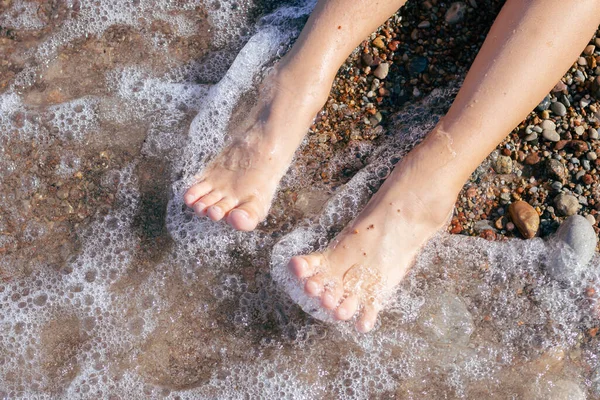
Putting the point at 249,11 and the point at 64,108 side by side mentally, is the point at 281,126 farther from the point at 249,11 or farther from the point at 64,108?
the point at 64,108

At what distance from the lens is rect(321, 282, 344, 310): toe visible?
2086mm

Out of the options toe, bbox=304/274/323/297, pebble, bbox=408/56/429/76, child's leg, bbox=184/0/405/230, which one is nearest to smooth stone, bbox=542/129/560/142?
pebble, bbox=408/56/429/76

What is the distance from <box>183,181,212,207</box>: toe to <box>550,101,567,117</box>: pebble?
1.59m

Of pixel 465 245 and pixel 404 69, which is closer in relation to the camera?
pixel 465 245

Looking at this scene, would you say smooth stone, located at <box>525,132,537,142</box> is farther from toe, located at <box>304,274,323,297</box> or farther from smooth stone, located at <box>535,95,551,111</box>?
toe, located at <box>304,274,323,297</box>

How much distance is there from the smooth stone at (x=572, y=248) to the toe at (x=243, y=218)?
1313 mm

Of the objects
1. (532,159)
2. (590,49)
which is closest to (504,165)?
(532,159)

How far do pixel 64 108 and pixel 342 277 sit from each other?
62.9 inches

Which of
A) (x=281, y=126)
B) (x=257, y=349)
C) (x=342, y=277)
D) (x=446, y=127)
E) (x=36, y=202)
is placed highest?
(x=446, y=127)

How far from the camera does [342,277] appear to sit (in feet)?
7.05

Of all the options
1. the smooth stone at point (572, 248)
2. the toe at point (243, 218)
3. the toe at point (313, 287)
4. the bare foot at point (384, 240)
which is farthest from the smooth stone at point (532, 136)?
the toe at point (243, 218)

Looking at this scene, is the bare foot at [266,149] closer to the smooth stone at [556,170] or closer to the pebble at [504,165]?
the pebble at [504,165]

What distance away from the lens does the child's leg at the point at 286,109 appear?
227 centimetres

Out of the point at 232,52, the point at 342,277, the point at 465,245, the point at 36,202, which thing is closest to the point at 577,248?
the point at 465,245
